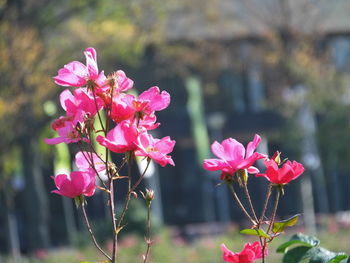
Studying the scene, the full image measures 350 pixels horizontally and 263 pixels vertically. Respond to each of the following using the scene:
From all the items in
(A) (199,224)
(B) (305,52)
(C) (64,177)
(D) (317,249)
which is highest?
(B) (305,52)

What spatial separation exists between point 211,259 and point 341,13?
1955 cm

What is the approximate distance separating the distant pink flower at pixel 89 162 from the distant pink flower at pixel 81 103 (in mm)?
100

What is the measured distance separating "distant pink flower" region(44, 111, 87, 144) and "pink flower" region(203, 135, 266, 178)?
12.0 inches

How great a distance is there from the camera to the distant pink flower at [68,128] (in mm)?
2227

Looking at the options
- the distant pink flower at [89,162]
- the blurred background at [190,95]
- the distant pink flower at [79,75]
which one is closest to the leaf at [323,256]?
the distant pink flower at [89,162]

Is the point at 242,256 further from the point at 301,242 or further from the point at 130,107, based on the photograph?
the point at 130,107

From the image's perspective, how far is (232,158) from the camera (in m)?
2.23

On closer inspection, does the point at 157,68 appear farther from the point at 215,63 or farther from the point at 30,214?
the point at 30,214

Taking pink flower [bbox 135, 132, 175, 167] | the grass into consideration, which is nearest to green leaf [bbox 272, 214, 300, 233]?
pink flower [bbox 135, 132, 175, 167]

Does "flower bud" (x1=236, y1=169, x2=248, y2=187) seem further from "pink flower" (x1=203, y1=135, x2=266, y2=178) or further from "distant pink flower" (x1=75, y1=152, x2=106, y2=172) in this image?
"distant pink flower" (x1=75, y1=152, x2=106, y2=172)

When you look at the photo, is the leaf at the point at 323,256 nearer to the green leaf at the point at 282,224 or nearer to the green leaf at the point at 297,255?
the green leaf at the point at 297,255

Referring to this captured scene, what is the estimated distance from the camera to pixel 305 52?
76.4ft

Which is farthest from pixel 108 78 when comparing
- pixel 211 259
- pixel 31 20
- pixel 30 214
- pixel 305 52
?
pixel 305 52

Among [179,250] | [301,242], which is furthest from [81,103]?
[179,250]
